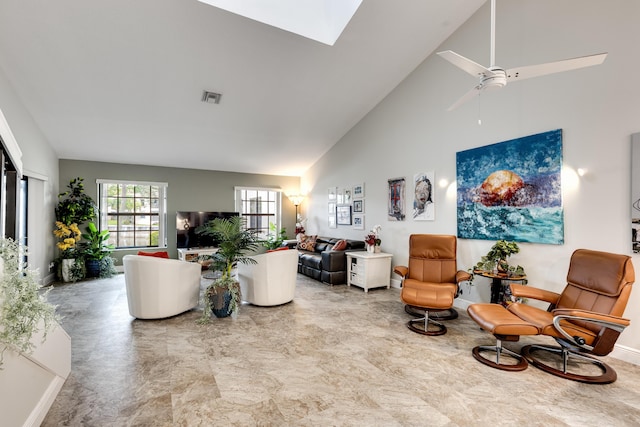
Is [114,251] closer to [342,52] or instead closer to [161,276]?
[161,276]

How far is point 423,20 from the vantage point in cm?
405

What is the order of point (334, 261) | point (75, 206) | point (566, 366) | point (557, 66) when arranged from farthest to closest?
point (75, 206), point (334, 261), point (566, 366), point (557, 66)

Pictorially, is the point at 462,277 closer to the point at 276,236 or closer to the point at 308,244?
the point at 308,244

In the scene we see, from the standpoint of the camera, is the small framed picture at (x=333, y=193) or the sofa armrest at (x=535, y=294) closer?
the sofa armrest at (x=535, y=294)

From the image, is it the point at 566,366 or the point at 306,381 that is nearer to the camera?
the point at 306,381

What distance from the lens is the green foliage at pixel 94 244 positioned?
6.09 metres

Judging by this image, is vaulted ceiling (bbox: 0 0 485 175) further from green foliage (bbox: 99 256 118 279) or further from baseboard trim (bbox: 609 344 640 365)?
baseboard trim (bbox: 609 344 640 365)

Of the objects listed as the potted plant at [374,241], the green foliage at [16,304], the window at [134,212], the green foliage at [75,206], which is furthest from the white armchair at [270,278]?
the green foliage at [75,206]

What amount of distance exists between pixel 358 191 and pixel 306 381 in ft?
14.5

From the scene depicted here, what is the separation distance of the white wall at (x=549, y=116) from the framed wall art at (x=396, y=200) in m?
0.14

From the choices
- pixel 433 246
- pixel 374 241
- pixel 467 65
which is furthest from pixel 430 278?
pixel 467 65

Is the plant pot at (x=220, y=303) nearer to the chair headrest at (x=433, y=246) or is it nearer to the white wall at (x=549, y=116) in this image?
the chair headrest at (x=433, y=246)

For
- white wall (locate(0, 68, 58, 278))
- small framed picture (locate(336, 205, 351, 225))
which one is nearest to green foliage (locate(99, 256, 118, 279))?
white wall (locate(0, 68, 58, 278))

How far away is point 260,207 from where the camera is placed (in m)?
8.38
